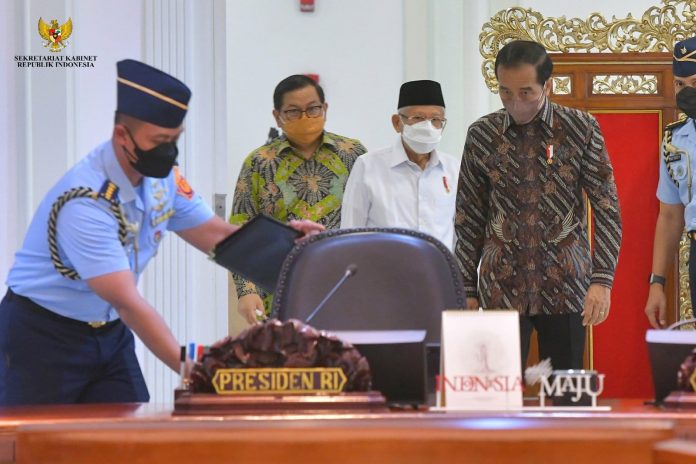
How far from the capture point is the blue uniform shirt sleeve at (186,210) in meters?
2.71

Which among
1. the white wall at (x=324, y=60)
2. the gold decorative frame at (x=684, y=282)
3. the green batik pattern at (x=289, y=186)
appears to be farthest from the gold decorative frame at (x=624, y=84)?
the green batik pattern at (x=289, y=186)

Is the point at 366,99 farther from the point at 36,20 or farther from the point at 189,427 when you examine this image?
the point at 189,427

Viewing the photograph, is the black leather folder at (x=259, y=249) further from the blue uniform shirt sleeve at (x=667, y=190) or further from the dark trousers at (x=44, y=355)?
the blue uniform shirt sleeve at (x=667, y=190)

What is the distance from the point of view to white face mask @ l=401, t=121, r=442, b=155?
3.92m

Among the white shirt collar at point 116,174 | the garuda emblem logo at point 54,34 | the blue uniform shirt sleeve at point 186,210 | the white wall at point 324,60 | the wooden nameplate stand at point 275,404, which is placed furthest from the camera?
the white wall at point 324,60

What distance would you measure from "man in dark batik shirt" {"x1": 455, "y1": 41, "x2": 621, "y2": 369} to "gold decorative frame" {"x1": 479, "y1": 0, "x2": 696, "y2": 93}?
2.16 m

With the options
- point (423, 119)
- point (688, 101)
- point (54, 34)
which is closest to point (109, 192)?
point (423, 119)

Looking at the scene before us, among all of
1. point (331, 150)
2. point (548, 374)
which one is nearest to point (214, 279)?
point (331, 150)

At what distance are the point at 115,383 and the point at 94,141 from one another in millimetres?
2076

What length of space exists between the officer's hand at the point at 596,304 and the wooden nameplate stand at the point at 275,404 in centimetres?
181

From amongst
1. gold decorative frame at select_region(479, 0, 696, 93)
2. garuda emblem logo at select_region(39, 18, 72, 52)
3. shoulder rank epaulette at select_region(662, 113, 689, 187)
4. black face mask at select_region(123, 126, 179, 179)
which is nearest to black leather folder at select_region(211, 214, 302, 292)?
black face mask at select_region(123, 126, 179, 179)

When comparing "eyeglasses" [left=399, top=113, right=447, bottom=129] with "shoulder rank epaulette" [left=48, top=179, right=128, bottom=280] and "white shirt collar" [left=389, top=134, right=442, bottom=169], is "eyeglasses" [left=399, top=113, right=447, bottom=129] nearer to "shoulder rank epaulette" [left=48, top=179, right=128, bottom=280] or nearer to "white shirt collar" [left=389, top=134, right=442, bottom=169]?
"white shirt collar" [left=389, top=134, right=442, bottom=169]

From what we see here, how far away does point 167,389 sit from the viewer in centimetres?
480

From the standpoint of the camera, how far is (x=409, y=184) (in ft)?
13.0
